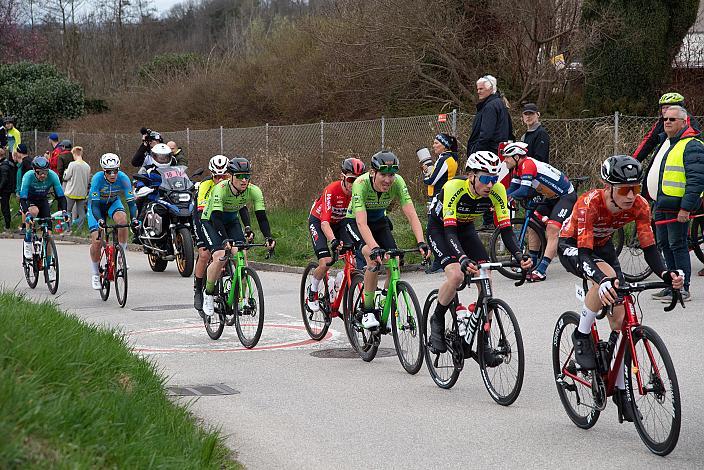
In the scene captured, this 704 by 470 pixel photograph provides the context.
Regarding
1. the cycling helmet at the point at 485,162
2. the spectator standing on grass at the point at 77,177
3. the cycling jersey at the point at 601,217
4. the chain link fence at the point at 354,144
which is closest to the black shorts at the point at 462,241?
the cycling helmet at the point at 485,162

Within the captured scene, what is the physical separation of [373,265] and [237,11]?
72427 millimetres

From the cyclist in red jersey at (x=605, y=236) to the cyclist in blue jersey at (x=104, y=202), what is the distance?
28.6ft

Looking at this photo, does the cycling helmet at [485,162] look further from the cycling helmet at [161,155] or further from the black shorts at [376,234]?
the cycling helmet at [161,155]

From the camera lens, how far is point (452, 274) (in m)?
8.56

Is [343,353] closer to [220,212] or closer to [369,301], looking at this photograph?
[369,301]

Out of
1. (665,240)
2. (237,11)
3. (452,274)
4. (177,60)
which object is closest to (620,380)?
Answer: (452,274)

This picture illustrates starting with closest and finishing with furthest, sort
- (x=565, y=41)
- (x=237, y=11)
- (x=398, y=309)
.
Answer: (x=398, y=309) < (x=565, y=41) < (x=237, y=11)

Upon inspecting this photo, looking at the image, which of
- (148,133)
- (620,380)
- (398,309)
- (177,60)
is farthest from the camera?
(177,60)

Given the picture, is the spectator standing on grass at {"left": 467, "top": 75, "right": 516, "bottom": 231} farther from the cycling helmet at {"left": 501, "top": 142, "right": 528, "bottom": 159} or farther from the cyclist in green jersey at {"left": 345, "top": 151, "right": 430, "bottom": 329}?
the cyclist in green jersey at {"left": 345, "top": 151, "right": 430, "bottom": 329}

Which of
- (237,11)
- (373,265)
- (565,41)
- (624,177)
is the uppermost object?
(237,11)

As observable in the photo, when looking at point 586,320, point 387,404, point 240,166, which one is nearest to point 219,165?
point 240,166

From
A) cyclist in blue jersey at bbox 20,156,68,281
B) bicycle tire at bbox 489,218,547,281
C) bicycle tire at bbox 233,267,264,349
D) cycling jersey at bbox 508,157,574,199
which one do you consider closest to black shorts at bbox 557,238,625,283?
bicycle tire at bbox 233,267,264,349

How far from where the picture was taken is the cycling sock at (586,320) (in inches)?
275

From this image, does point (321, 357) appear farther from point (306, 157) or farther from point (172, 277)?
point (306, 157)
